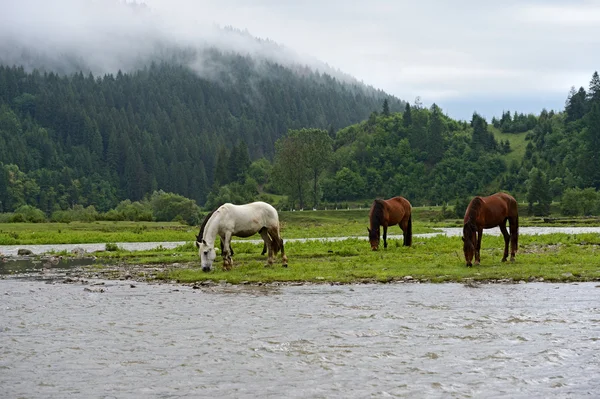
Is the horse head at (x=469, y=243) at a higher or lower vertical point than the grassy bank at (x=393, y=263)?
higher

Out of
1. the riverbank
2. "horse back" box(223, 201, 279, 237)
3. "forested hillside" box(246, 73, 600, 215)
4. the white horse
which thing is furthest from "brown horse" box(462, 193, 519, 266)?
"forested hillside" box(246, 73, 600, 215)

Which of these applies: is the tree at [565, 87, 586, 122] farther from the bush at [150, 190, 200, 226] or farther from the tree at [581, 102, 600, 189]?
the bush at [150, 190, 200, 226]

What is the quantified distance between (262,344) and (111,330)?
401 cm

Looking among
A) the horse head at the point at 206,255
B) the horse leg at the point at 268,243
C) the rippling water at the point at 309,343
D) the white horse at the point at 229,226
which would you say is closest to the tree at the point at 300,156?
the horse leg at the point at 268,243

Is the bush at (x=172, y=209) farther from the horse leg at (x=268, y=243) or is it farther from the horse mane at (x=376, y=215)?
the horse leg at (x=268, y=243)

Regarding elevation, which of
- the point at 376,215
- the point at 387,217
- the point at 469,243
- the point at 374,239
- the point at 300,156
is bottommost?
the point at 374,239

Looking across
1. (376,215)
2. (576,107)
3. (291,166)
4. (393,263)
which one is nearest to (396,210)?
(376,215)

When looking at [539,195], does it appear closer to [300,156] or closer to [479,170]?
[300,156]

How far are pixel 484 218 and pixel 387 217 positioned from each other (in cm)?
921

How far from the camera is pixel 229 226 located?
27.5m

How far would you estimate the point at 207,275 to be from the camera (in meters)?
26.1

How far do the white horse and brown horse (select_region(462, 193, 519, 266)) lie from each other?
7.27 meters

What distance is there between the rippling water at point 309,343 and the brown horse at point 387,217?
13280mm

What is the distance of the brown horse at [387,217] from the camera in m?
35.3
